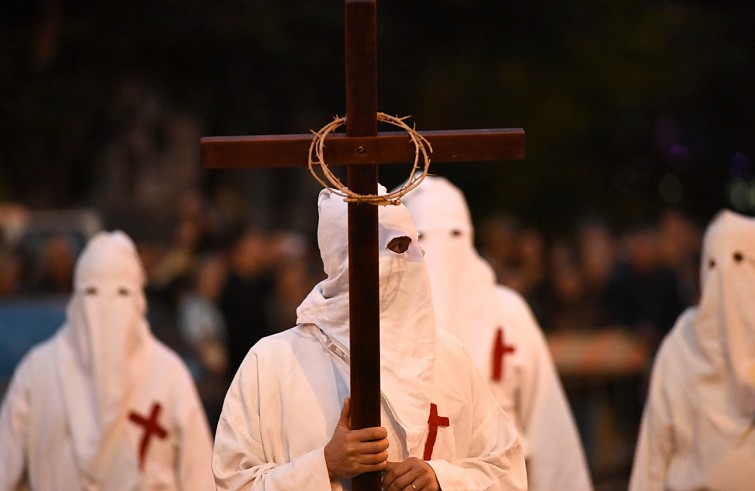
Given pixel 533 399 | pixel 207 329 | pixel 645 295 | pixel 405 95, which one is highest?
pixel 405 95

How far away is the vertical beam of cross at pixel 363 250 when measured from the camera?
17.5 ft

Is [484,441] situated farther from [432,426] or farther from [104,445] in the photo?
[104,445]

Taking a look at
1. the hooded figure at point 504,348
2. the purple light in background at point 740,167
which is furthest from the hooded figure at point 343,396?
the purple light in background at point 740,167

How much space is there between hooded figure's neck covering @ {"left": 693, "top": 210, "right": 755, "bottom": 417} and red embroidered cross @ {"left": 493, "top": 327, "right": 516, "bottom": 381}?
3.21ft

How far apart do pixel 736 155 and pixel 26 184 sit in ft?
41.1

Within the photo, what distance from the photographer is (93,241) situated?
8875 millimetres

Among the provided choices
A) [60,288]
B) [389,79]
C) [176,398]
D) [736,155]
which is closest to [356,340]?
[176,398]

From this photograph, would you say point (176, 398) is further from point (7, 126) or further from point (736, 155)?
point (736, 155)

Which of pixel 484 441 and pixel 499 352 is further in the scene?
pixel 499 352

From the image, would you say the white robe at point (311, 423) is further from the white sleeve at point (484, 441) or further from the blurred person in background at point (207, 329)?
the blurred person in background at point (207, 329)

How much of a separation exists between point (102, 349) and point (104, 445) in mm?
489

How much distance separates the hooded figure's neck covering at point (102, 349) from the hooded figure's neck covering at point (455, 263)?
1555 mm

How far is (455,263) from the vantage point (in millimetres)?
8547

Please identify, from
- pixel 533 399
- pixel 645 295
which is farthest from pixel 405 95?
pixel 533 399
